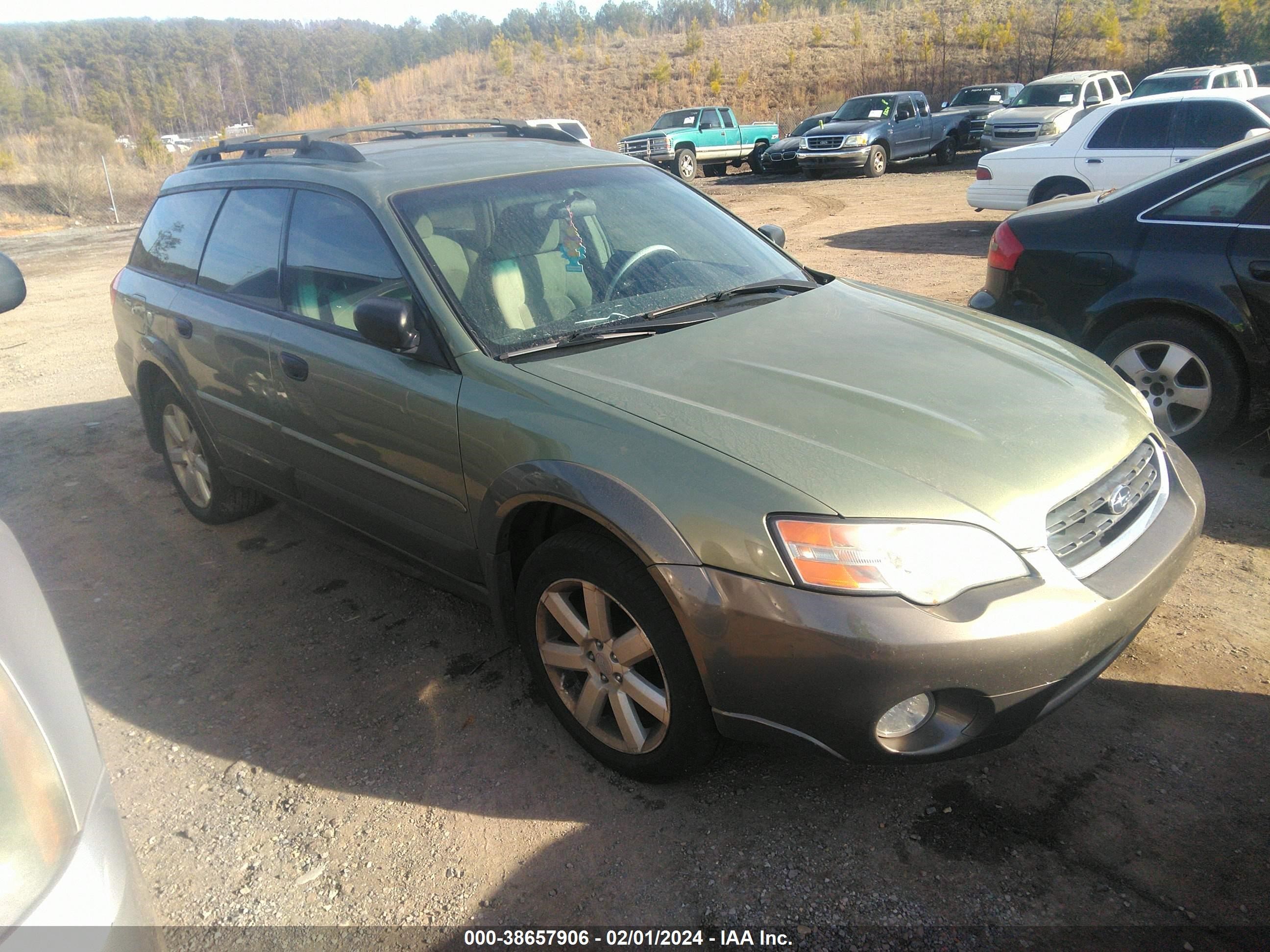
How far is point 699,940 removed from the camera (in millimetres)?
2141

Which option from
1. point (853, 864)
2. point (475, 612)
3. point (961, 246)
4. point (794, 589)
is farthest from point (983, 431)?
point (961, 246)

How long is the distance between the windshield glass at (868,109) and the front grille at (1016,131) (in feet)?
12.5

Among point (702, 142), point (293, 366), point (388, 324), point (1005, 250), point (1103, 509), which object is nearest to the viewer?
point (1103, 509)

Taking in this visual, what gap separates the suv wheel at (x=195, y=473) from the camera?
14.5 ft

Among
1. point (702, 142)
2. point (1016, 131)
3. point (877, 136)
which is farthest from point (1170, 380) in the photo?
point (702, 142)

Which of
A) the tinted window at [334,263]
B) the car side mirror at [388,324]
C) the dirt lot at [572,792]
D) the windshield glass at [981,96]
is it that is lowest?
the dirt lot at [572,792]

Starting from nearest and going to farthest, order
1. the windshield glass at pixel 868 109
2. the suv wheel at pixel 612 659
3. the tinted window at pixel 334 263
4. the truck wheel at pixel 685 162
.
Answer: the suv wheel at pixel 612 659 → the tinted window at pixel 334 263 → the windshield glass at pixel 868 109 → the truck wheel at pixel 685 162

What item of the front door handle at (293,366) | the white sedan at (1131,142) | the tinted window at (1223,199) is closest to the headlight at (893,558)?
the front door handle at (293,366)

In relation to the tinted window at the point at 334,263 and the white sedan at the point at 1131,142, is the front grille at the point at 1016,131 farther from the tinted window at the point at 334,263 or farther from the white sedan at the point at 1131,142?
the tinted window at the point at 334,263

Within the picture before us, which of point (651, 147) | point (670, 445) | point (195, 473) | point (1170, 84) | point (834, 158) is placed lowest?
point (195, 473)

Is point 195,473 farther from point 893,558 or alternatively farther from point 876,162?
point 876,162

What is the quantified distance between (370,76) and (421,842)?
9654cm

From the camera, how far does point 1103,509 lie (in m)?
2.43

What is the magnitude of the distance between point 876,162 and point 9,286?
1998 cm
